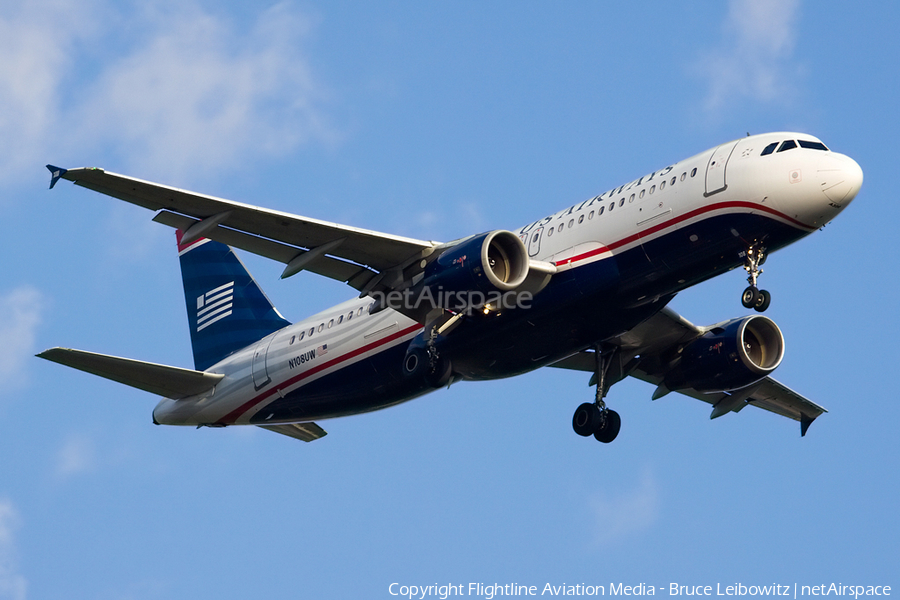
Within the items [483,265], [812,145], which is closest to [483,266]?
[483,265]

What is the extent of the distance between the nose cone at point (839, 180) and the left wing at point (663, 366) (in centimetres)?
705

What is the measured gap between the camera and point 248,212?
27453mm

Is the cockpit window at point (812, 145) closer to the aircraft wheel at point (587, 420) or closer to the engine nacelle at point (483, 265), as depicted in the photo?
the engine nacelle at point (483, 265)

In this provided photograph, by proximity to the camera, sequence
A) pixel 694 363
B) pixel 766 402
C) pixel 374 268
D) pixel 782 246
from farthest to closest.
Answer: pixel 766 402
pixel 694 363
pixel 374 268
pixel 782 246

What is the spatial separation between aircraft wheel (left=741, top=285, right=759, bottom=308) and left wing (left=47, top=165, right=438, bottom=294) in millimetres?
7228

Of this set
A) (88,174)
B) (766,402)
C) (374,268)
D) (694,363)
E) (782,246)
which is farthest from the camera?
(766,402)

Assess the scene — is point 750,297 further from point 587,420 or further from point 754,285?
point 587,420

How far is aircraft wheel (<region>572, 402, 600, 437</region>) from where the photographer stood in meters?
32.2

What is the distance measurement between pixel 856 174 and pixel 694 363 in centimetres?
848

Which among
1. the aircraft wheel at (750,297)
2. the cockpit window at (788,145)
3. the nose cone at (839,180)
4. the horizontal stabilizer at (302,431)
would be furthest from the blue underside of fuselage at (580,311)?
the horizontal stabilizer at (302,431)

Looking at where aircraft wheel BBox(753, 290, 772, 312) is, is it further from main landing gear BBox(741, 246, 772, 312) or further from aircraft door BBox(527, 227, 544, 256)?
aircraft door BBox(527, 227, 544, 256)

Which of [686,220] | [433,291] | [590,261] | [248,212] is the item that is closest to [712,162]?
[686,220]

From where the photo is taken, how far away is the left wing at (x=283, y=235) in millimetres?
26547

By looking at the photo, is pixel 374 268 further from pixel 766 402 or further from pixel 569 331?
pixel 766 402
